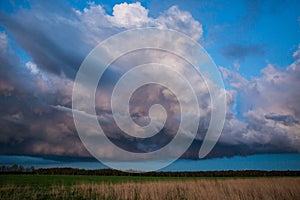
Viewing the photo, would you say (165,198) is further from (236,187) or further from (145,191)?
(236,187)

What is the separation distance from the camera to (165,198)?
15492 millimetres

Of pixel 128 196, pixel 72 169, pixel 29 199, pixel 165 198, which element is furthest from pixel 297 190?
pixel 72 169

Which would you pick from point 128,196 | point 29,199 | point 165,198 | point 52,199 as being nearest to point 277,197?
point 165,198

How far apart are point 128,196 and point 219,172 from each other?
355ft

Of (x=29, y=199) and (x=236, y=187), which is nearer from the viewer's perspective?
(x=29, y=199)

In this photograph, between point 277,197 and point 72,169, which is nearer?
point 277,197

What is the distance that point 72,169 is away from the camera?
4902 inches

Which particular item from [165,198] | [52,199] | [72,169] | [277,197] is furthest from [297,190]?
[72,169]

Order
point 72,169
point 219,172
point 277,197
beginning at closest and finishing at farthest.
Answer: point 277,197 < point 219,172 < point 72,169

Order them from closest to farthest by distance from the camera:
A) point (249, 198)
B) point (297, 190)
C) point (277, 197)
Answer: point (249, 198) → point (277, 197) → point (297, 190)

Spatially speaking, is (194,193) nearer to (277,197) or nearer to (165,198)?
(165,198)

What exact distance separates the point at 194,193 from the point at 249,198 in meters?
3.23

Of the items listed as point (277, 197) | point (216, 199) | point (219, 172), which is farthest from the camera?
point (219, 172)

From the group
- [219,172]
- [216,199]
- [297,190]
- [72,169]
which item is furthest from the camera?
[72,169]
